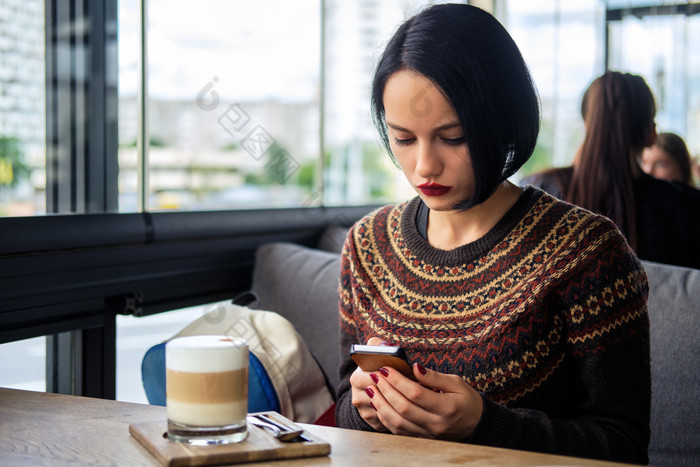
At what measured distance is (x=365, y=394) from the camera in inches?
43.1

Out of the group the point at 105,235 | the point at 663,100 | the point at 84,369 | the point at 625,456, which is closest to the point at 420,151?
the point at 625,456

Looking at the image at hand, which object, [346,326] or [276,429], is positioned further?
[346,326]

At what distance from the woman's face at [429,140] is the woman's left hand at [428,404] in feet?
→ 1.03

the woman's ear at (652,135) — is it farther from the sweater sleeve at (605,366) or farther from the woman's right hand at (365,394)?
the woman's right hand at (365,394)

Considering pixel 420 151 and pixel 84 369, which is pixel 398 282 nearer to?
pixel 420 151

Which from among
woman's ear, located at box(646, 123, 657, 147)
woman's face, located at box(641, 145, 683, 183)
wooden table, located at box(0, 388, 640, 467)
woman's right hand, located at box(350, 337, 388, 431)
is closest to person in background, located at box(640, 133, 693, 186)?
woman's face, located at box(641, 145, 683, 183)

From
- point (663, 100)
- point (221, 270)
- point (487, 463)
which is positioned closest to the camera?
point (487, 463)

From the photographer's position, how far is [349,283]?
1.42 meters

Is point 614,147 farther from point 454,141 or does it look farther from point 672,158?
point 454,141

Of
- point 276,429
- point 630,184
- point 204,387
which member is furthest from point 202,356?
point 630,184

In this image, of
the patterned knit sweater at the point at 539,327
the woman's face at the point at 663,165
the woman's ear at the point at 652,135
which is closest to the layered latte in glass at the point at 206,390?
the patterned knit sweater at the point at 539,327

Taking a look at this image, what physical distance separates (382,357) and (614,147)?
1.53m

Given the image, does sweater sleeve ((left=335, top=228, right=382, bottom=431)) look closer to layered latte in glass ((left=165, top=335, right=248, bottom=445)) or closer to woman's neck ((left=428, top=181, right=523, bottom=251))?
woman's neck ((left=428, top=181, right=523, bottom=251))

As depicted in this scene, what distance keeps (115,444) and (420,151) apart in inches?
24.0
